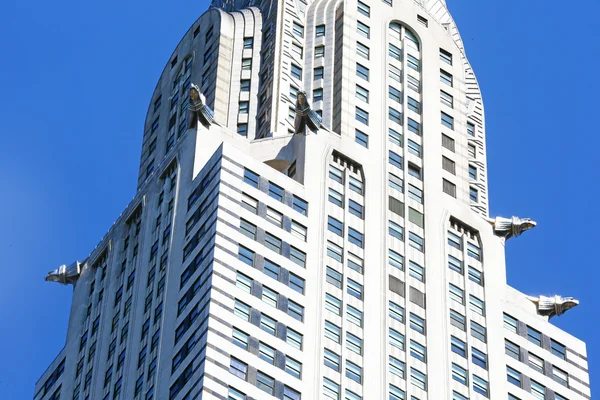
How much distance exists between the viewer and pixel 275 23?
179 meters

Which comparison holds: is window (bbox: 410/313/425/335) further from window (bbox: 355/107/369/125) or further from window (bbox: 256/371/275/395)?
window (bbox: 355/107/369/125)

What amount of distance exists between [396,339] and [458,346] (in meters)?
5.82

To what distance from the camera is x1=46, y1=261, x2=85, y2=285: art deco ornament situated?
17912 cm

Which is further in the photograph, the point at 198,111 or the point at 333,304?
the point at 198,111

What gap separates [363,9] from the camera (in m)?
182

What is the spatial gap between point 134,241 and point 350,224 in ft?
59.5

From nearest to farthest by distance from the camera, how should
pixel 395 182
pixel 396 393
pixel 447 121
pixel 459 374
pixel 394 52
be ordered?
1. pixel 396 393
2. pixel 459 374
3. pixel 395 182
4. pixel 447 121
5. pixel 394 52

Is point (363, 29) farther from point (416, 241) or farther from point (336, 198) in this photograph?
point (416, 241)

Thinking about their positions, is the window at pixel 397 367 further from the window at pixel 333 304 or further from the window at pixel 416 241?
the window at pixel 416 241

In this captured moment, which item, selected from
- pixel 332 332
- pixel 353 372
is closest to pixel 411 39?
pixel 332 332

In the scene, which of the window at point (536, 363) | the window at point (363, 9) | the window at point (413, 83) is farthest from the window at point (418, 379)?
the window at point (363, 9)

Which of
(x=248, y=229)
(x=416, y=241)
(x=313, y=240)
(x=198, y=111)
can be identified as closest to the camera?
(x=248, y=229)

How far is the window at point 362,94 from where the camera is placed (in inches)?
6875

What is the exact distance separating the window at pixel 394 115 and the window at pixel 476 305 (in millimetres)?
17287
